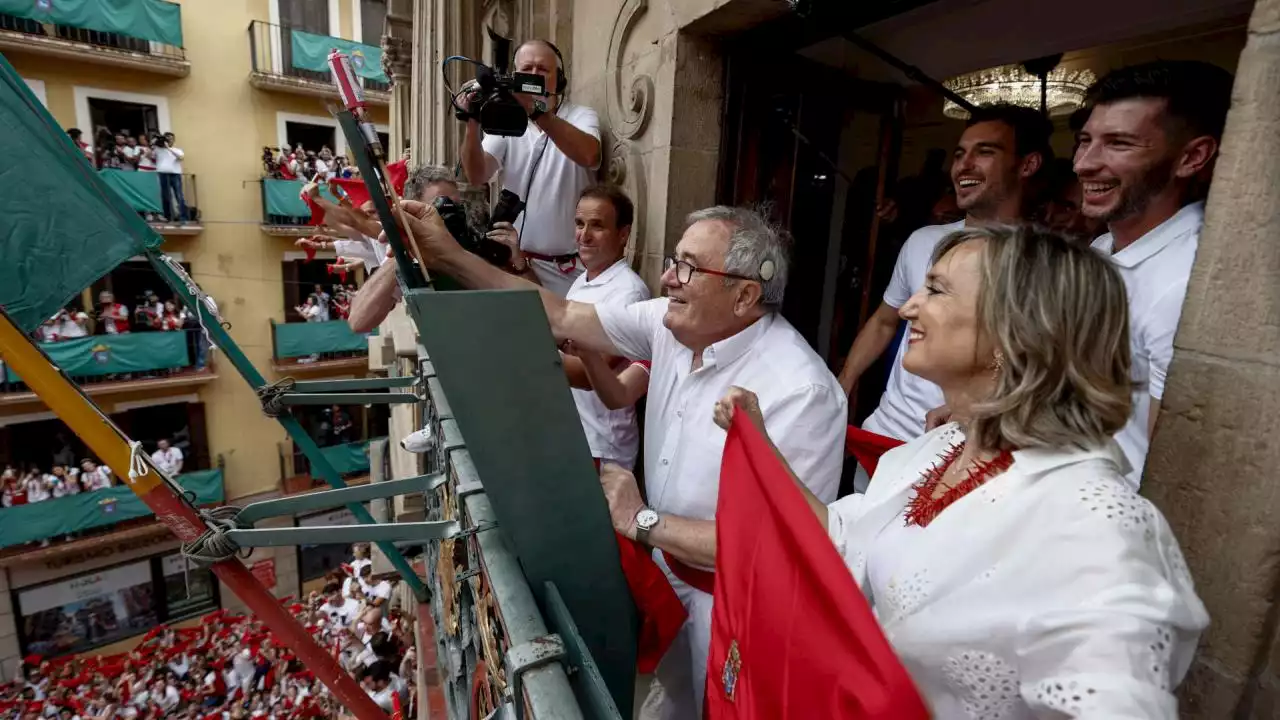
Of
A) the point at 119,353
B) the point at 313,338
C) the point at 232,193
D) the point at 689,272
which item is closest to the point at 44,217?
the point at 689,272

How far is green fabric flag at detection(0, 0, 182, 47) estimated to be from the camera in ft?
33.8

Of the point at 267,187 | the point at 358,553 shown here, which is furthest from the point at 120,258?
the point at 267,187

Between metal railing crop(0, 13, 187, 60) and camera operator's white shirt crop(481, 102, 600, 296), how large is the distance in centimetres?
1177

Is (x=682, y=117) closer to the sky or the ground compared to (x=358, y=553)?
closer to the sky

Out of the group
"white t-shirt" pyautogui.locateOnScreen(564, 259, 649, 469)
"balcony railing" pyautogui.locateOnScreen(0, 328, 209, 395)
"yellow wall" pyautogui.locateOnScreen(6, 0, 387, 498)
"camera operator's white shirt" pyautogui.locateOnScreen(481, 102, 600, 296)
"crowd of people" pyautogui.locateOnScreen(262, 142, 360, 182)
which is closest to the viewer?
"white t-shirt" pyautogui.locateOnScreen(564, 259, 649, 469)

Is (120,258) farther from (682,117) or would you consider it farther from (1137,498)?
(1137,498)

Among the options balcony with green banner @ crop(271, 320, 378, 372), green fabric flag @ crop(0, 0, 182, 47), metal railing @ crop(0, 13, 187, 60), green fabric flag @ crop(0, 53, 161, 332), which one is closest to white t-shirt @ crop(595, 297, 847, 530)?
green fabric flag @ crop(0, 53, 161, 332)

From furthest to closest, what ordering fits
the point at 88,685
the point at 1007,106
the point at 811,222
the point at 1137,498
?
the point at 88,685, the point at 811,222, the point at 1007,106, the point at 1137,498

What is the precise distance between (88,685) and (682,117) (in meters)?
12.2

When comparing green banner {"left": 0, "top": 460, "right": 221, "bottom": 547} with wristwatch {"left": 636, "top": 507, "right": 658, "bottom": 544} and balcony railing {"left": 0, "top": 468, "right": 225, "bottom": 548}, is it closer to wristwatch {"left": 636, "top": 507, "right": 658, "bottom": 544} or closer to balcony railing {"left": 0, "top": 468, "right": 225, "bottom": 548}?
balcony railing {"left": 0, "top": 468, "right": 225, "bottom": 548}

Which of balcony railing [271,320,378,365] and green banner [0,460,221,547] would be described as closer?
green banner [0,460,221,547]

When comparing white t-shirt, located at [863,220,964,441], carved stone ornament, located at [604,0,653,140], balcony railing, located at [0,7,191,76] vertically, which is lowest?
white t-shirt, located at [863,220,964,441]

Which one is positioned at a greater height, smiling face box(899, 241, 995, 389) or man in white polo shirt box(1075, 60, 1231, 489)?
man in white polo shirt box(1075, 60, 1231, 489)

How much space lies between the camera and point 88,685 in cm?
935
